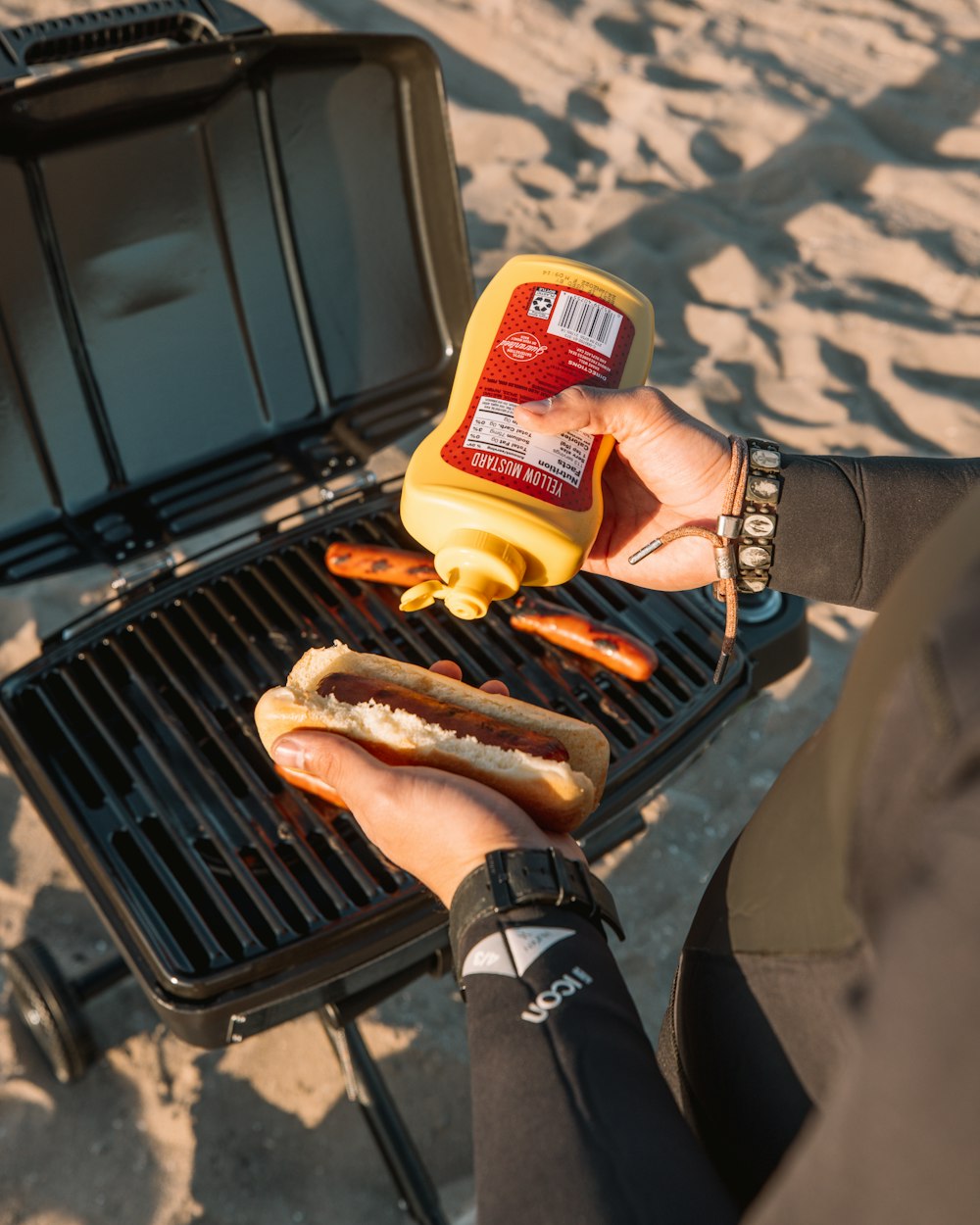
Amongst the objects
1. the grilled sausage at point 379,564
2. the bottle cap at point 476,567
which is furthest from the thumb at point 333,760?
the grilled sausage at point 379,564

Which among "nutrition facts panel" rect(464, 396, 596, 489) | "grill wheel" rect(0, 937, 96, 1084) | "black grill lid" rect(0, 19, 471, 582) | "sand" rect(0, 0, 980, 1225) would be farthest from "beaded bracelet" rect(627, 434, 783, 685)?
"grill wheel" rect(0, 937, 96, 1084)

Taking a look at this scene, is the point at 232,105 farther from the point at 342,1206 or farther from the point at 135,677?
the point at 342,1206

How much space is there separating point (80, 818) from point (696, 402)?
2.60 metres

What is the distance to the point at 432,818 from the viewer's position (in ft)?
4.51

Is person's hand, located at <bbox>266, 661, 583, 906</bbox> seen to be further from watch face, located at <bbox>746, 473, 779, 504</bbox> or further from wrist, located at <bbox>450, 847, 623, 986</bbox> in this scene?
watch face, located at <bbox>746, 473, 779, 504</bbox>

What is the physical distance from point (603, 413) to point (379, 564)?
0.68 m

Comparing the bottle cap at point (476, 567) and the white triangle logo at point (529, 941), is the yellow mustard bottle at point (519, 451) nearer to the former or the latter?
the bottle cap at point (476, 567)

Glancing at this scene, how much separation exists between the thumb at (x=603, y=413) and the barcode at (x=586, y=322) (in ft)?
0.41

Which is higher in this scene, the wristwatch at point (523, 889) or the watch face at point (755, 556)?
the wristwatch at point (523, 889)

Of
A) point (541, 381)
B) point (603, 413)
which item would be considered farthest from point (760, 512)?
point (541, 381)

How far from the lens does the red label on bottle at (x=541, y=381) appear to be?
1.64 meters

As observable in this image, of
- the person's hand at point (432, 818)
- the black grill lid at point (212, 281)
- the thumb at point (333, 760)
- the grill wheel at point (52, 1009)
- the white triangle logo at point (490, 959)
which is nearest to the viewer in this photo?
the white triangle logo at point (490, 959)

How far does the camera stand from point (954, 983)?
65cm

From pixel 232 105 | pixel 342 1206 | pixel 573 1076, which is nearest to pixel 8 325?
pixel 232 105
